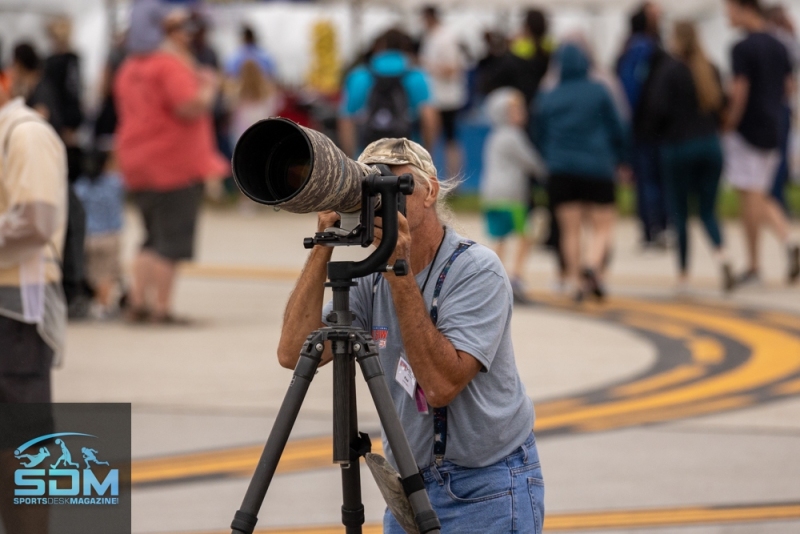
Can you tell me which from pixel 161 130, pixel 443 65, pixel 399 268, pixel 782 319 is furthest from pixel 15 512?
pixel 443 65

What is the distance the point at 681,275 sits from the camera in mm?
10336

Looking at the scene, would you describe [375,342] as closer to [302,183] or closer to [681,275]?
[302,183]

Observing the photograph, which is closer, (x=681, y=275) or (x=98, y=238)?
(x=98, y=238)

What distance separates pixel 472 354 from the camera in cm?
310

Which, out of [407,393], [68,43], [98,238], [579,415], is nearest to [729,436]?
[579,415]

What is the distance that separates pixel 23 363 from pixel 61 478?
2.82ft

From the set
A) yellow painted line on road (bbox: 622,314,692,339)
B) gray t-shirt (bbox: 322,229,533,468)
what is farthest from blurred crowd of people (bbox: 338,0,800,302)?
gray t-shirt (bbox: 322,229,533,468)

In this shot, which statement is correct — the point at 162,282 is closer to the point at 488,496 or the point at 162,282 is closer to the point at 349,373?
the point at 488,496

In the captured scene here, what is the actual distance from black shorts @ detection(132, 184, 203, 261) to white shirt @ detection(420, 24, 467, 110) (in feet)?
23.7

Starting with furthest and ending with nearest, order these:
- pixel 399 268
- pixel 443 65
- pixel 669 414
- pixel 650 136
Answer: pixel 443 65, pixel 650 136, pixel 669 414, pixel 399 268

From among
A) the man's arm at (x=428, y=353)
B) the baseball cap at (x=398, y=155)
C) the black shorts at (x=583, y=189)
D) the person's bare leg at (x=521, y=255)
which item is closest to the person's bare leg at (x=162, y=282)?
the person's bare leg at (x=521, y=255)

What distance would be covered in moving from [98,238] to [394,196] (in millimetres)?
6767

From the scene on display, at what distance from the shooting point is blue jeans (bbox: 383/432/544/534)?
3.19 metres

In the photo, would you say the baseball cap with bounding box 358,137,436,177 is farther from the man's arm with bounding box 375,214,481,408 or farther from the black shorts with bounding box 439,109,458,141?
the black shorts with bounding box 439,109,458,141
